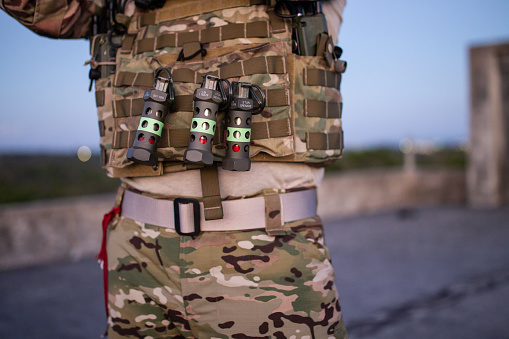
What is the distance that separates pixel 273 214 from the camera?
1215mm

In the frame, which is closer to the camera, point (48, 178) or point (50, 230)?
point (50, 230)

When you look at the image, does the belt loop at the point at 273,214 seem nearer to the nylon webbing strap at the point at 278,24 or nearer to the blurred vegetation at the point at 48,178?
the nylon webbing strap at the point at 278,24

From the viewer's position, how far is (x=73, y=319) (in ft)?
10.4

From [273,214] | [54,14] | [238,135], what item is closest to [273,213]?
[273,214]

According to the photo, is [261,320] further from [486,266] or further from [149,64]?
[486,266]

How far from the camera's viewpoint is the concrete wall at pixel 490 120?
825cm

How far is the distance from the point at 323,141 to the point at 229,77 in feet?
1.17

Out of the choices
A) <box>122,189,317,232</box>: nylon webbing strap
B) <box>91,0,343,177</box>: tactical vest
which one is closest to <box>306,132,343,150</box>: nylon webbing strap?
<box>91,0,343,177</box>: tactical vest

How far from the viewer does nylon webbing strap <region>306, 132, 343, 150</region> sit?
126cm

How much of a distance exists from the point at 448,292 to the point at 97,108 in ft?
11.7

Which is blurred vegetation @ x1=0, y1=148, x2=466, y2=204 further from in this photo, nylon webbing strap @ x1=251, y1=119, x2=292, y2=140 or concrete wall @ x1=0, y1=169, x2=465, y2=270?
nylon webbing strap @ x1=251, y1=119, x2=292, y2=140

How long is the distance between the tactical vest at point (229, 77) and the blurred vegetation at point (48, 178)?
13.8 ft

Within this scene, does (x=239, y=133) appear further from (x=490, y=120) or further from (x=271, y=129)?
(x=490, y=120)

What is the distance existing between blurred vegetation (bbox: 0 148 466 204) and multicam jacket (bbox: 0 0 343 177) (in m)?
4.15
